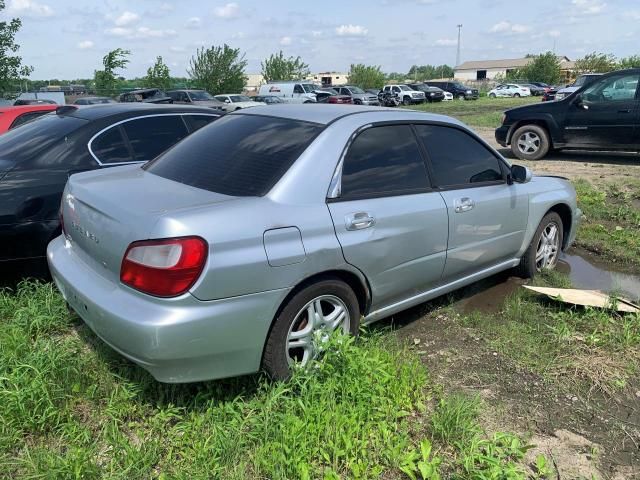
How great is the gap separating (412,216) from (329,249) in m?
0.76

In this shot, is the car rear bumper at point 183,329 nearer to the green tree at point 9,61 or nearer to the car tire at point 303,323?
the car tire at point 303,323

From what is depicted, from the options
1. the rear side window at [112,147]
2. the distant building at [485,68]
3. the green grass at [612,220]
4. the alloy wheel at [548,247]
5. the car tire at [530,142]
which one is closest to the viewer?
the rear side window at [112,147]

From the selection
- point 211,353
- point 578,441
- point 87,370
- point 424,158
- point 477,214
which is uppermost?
point 424,158

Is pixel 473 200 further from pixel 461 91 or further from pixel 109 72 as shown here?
pixel 461 91

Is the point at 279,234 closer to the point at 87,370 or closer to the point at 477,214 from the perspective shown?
the point at 87,370

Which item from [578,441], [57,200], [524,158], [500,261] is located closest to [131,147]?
[57,200]

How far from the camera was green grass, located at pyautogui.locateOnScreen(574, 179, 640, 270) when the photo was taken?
229 inches

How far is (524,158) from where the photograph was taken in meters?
11.3

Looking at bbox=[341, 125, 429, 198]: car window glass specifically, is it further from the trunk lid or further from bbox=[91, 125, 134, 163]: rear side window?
bbox=[91, 125, 134, 163]: rear side window

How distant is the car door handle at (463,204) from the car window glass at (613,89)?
7817 millimetres

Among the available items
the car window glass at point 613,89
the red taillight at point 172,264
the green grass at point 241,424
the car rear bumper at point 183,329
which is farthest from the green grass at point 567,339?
the car window glass at point 613,89

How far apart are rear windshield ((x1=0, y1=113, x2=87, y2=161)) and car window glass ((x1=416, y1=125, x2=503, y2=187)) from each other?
9.55ft

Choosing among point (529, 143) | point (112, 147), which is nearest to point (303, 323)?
point (112, 147)

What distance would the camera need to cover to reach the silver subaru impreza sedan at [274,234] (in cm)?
252
